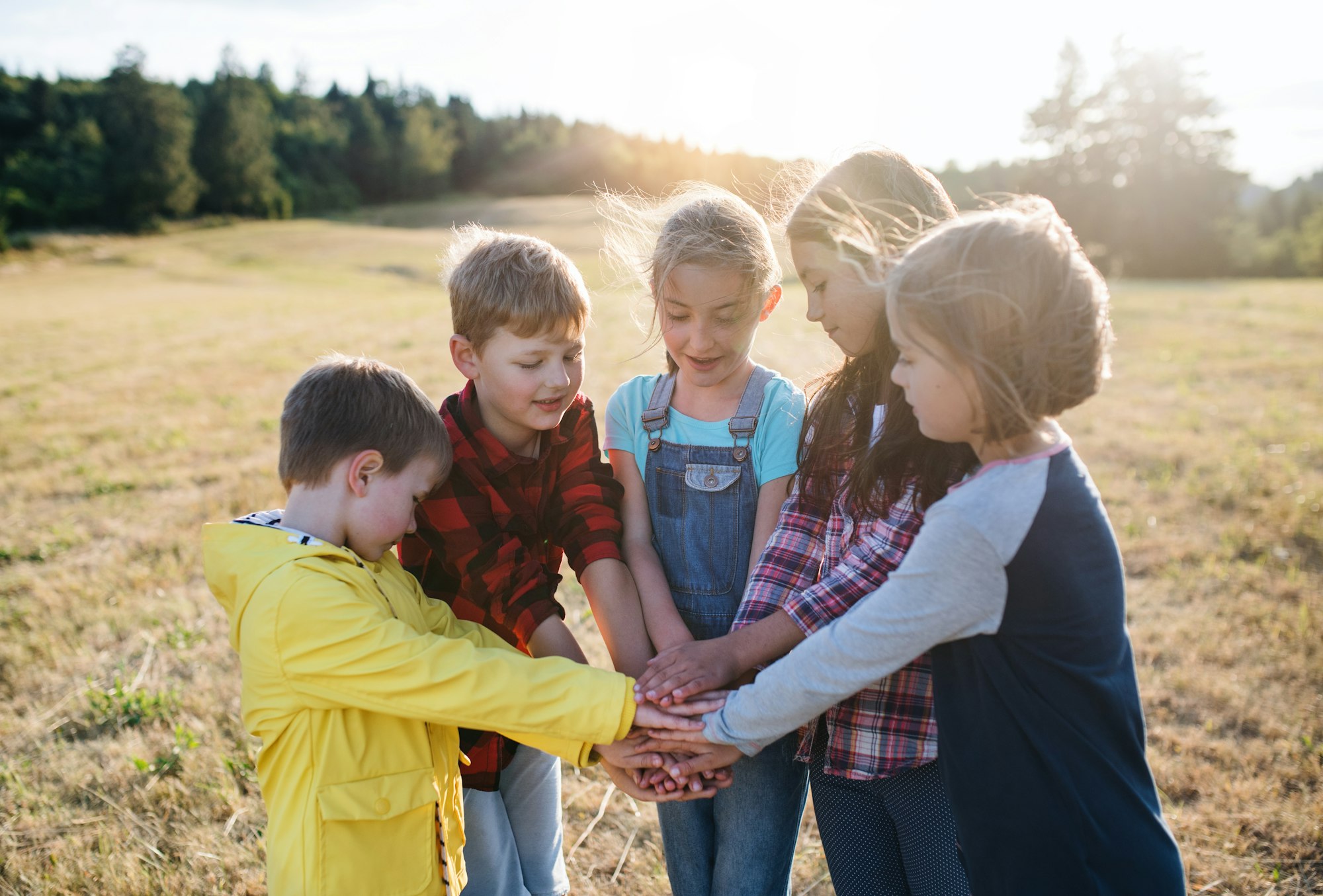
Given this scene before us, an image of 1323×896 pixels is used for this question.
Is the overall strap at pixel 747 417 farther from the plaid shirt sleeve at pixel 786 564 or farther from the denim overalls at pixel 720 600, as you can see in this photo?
the plaid shirt sleeve at pixel 786 564

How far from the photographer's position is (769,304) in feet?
8.00

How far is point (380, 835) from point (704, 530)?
43.4 inches

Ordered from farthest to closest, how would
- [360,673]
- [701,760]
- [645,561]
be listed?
[645,561] < [701,760] < [360,673]

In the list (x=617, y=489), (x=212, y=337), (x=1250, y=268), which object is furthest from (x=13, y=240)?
(x=1250, y=268)

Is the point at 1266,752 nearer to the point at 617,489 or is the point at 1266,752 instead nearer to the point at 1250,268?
the point at 617,489

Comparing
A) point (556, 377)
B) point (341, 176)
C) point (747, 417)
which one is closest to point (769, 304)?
point (747, 417)

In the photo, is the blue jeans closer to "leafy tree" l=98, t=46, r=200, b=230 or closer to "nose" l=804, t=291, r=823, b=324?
"nose" l=804, t=291, r=823, b=324

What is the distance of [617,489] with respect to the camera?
2.41 m

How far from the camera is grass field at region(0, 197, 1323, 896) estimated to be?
115 inches

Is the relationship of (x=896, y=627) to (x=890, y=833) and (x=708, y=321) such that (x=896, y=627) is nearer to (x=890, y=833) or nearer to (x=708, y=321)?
(x=890, y=833)

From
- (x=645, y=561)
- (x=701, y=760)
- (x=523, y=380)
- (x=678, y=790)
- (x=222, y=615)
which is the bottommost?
(x=222, y=615)

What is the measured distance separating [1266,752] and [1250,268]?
50183 millimetres

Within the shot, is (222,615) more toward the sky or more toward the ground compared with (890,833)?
more toward the ground

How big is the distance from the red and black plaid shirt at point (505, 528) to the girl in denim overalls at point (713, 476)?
0.12 m
